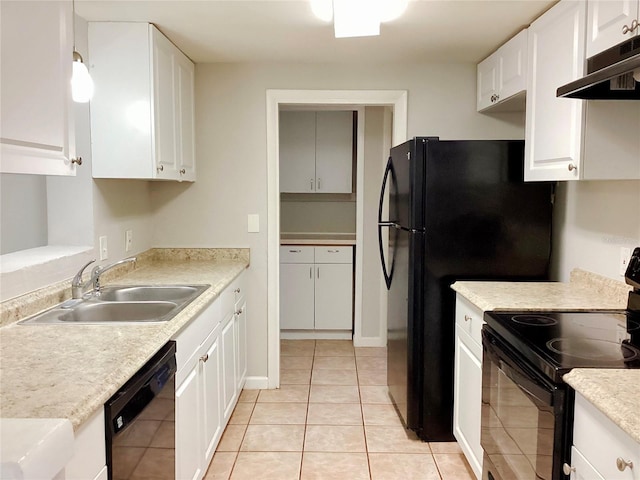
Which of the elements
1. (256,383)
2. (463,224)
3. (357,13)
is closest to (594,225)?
(463,224)

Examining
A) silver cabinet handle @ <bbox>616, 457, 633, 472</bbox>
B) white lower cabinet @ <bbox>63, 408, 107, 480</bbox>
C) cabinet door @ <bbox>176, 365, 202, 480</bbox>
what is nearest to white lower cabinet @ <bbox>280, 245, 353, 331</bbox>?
cabinet door @ <bbox>176, 365, 202, 480</bbox>

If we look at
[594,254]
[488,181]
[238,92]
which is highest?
[238,92]

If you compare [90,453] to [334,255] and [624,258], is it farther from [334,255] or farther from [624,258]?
[334,255]

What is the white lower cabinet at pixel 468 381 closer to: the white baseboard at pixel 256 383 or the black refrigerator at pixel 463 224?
the black refrigerator at pixel 463 224

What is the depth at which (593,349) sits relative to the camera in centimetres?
158

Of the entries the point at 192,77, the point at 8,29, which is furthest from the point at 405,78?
the point at 8,29

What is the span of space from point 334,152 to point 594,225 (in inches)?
116

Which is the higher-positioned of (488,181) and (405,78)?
(405,78)

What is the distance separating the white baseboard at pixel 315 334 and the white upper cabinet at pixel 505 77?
7.84 ft

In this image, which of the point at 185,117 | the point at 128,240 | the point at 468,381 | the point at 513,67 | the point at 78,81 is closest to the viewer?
the point at 78,81

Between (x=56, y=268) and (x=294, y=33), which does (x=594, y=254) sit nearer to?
(x=294, y=33)

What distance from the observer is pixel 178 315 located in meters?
1.93

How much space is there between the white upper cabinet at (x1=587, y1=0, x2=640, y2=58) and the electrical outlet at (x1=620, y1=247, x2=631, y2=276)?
81 cm

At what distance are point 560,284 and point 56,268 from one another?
2347 mm
